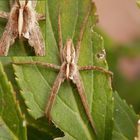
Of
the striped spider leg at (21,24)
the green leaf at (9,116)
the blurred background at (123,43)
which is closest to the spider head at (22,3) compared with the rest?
the striped spider leg at (21,24)

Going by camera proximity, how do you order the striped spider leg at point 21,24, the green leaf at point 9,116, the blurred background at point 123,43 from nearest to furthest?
the green leaf at point 9,116 < the striped spider leg at point 21,24 < the blurred background at point 123,43

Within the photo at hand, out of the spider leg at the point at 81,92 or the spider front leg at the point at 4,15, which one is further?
the spider front leg at the point at 4,15

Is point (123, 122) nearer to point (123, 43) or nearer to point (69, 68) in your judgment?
point (69, 68)

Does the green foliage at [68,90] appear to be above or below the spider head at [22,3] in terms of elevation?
below

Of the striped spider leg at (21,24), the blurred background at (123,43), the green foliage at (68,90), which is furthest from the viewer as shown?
the blurred background at (123,43)

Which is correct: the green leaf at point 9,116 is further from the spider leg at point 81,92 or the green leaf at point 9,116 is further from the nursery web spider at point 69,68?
the spider leg at point 81,92

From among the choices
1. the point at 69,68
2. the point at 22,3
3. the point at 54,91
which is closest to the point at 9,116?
the point at 54,91

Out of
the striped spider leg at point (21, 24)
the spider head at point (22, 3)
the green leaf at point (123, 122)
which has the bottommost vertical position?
the green leaf at point (123, 122)

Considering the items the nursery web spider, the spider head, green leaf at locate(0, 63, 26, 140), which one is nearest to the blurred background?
the nursery web spider
